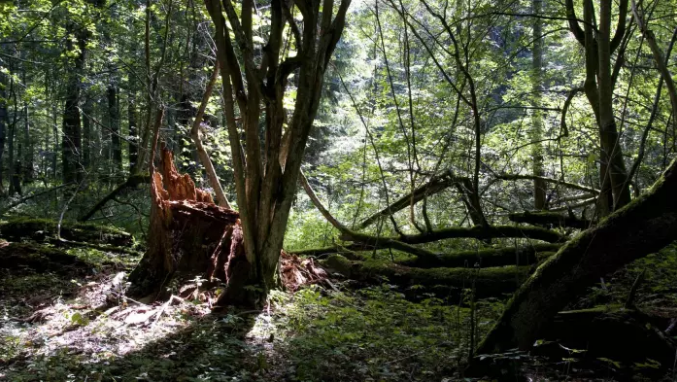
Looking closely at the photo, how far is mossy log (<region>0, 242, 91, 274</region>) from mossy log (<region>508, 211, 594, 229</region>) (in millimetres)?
5978

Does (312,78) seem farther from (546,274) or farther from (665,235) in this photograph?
(665,235)

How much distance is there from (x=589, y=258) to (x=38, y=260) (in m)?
6.85

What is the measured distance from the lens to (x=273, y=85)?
5.33 m

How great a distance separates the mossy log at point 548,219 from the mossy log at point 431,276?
90 centimetres

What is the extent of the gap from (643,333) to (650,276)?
2.34 m

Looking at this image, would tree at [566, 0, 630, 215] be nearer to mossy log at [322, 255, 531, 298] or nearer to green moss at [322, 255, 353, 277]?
mossy log at [322, 255, 531, 298]

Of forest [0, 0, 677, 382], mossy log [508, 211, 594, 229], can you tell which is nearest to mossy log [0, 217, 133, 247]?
forest [0, 0, 677, 382]

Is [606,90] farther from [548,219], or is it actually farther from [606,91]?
[548,219]

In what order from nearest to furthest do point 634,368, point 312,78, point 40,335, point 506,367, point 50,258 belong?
point 506,367, point 634,368, point 40,335, point 312,78, point 50,258

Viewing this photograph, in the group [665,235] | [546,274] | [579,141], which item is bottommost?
[546,274]

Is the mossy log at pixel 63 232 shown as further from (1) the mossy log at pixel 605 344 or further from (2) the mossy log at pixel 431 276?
(1) the mossy log at pixel 605 344

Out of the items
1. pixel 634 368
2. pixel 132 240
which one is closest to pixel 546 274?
pixel 634 368

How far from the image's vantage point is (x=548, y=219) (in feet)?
23.1

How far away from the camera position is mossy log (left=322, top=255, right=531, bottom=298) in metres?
6.16
